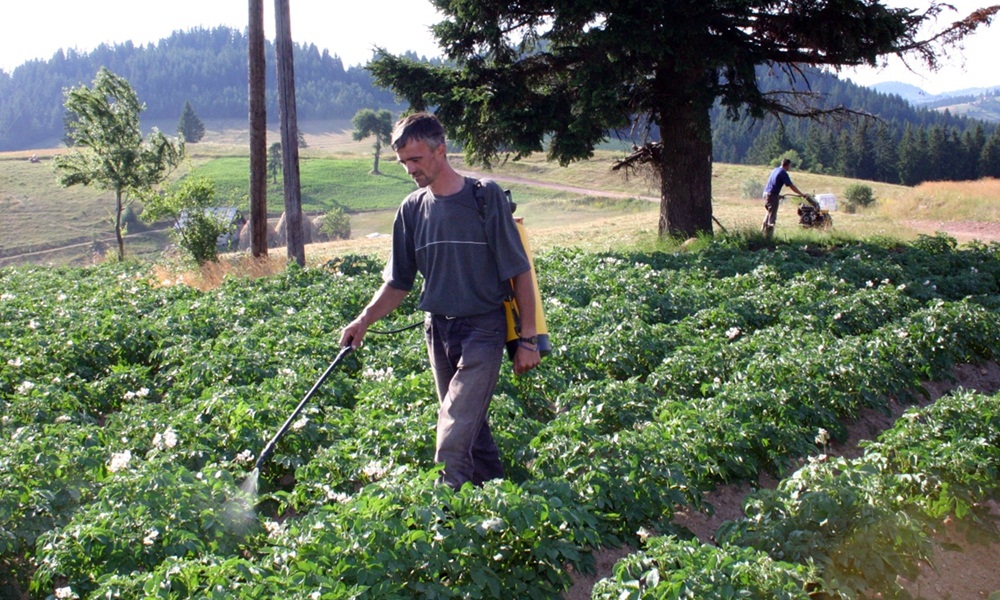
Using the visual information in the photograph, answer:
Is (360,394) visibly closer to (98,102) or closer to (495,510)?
(495,510)

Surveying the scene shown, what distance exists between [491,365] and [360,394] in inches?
81.5

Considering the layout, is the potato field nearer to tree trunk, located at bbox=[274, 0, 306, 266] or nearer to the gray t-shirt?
the gray t-shirt

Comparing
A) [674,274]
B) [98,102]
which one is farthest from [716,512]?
[98,102]

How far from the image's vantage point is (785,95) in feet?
Answer: 47.7

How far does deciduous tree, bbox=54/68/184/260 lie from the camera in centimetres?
2152

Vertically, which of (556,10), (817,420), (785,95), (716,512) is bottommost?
(716,512)

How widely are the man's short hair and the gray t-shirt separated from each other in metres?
0.30

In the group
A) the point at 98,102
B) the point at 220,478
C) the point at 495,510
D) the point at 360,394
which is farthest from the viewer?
the point at 98,102

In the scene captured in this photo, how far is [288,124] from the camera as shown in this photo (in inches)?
552

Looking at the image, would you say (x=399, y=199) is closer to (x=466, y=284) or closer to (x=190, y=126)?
(x=190, y=126)

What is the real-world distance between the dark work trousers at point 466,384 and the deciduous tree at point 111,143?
63.3 feet

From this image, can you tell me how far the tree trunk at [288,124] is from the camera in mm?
13781

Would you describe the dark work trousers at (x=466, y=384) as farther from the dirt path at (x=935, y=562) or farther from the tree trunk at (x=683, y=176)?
the tree trunk at (x=683, y=176)

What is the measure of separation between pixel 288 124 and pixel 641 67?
20.4ft
